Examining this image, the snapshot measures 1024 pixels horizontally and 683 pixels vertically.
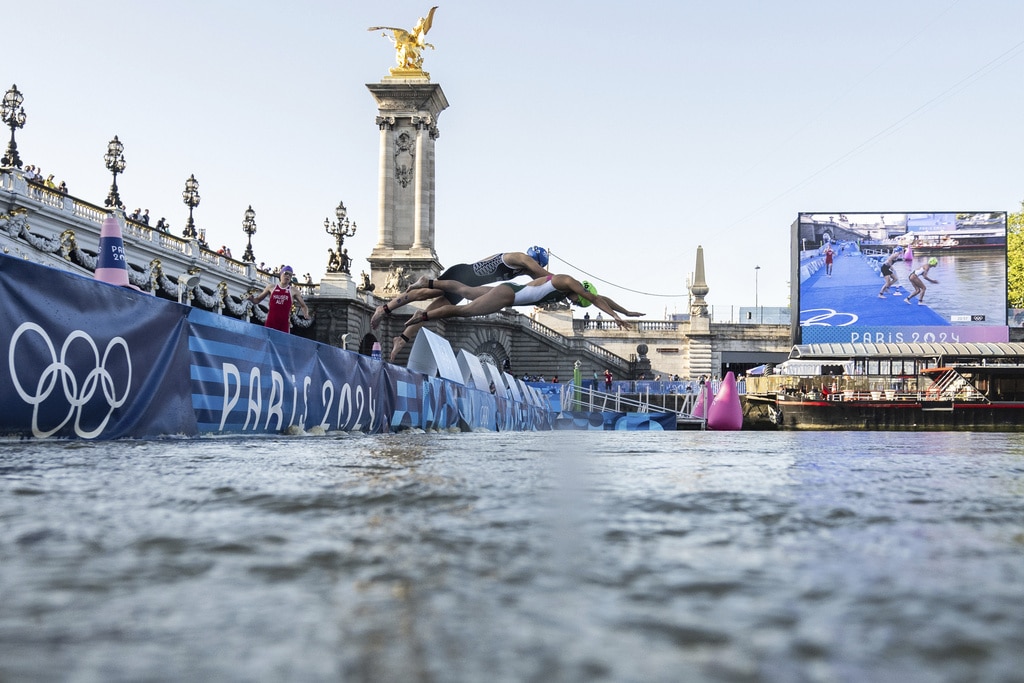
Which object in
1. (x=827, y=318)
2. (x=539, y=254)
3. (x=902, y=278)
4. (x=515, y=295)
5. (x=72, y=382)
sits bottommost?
(x=72, y=382)

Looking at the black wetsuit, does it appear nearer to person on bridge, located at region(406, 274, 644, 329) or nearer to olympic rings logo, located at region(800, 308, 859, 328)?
person on bridge, located at region(406, 274, 644, 329)

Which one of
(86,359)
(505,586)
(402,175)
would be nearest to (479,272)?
(86,359)

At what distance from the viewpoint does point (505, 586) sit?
1.04m

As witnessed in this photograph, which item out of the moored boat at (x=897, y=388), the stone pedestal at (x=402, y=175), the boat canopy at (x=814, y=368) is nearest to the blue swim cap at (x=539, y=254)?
the moored boat at (x=897, y=388)

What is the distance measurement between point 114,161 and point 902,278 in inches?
1398

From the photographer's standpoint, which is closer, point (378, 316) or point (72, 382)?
point (72, 382)

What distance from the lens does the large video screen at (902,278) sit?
46.1 meters

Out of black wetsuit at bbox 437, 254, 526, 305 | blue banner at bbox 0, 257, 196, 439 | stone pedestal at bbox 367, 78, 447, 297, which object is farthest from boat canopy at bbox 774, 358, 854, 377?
blue banner at bbox 0, 257, 196, 439

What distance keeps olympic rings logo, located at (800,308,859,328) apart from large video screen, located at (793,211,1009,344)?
0.16 feet

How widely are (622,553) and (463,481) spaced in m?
1.48

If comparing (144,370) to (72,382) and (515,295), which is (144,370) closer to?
(72,382)

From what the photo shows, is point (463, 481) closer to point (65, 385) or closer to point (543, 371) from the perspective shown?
point (65, 385)

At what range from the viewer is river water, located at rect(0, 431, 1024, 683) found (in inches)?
29.0

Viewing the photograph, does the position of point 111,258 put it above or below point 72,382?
above
